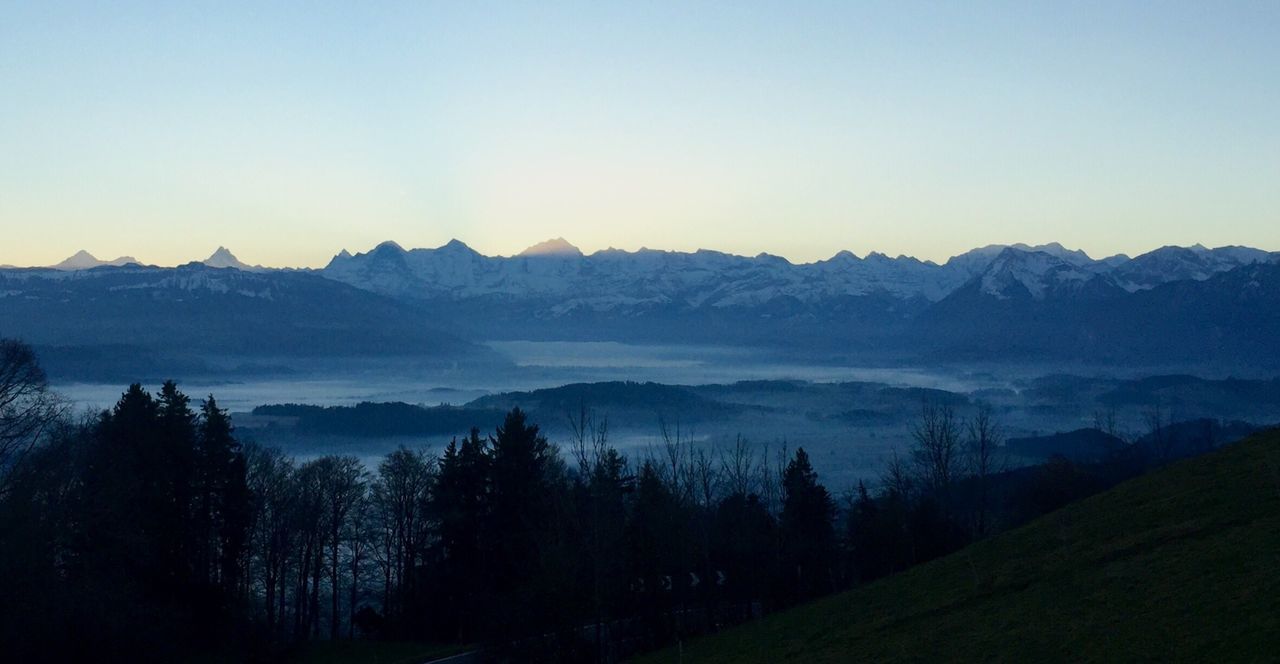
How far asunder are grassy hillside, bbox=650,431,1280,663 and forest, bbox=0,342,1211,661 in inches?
260

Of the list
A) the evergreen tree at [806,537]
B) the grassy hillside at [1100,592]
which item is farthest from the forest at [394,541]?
the grassy hillside at [1100,592]

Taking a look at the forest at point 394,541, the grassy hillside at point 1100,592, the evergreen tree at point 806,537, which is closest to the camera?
the grassy hillside at point 1100,592

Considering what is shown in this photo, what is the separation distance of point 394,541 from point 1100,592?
1512 inches

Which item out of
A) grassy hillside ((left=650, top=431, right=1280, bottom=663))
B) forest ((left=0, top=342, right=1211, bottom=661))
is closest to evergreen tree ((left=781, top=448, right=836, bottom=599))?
forest ((left=0, top=342, right=1211, bottom=661))

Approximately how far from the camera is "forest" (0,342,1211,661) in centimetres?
2936

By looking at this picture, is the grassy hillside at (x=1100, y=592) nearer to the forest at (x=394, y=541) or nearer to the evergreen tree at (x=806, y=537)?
the forest at (x=394, y=541)

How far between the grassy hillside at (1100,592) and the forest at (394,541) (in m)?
6.59

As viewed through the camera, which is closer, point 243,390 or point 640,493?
point 640,493

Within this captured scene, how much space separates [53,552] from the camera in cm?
2886

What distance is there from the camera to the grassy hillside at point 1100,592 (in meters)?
15.4

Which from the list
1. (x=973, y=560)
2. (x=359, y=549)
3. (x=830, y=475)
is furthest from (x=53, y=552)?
(x=830, y=475)

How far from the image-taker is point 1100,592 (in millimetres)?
18359

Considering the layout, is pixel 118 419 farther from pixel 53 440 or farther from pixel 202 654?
pixel 202 654

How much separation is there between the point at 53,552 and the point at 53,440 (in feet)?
19.1
